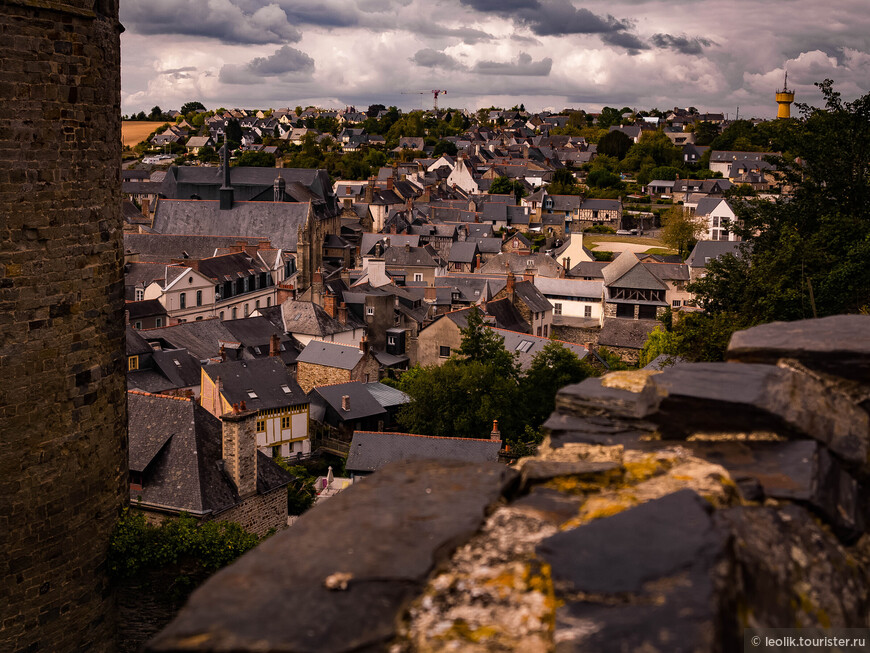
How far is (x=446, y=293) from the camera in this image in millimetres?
61531

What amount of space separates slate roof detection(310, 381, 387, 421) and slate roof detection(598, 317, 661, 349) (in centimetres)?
1905

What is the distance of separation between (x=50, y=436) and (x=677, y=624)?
7.61 metres

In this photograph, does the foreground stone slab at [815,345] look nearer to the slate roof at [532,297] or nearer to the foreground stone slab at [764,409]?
the foreground stone slab at [764,409]

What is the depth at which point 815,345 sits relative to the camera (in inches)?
187

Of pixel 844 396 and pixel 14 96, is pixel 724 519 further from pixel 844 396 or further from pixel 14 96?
pixel 14 96

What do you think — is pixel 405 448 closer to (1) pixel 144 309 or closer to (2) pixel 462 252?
(1) pixel 144 309

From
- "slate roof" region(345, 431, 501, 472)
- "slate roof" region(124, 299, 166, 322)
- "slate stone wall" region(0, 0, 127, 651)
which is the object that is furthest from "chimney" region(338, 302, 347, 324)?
"slate stone wall" region(0, 0, 127, 651)

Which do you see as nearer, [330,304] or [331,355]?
[331,355]

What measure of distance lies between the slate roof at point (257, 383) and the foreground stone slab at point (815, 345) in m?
32.5

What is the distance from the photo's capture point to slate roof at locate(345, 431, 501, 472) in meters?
32.5

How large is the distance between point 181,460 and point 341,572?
67.5 feet

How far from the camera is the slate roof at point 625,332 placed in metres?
55.5

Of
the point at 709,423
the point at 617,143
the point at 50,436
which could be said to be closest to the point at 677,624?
the point at 709,423

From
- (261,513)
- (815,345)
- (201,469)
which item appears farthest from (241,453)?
(815,345)
